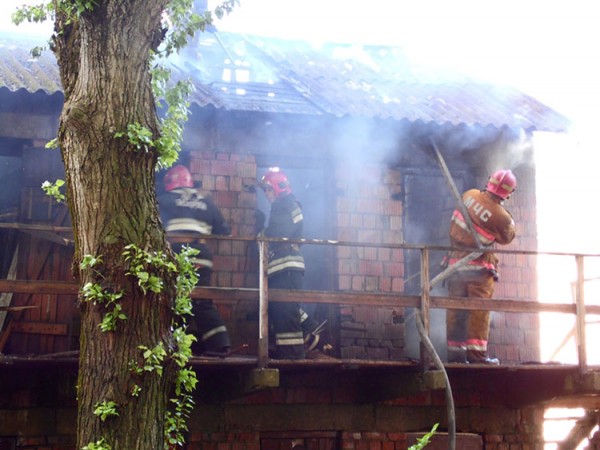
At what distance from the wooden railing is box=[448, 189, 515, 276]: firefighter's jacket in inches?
20.2

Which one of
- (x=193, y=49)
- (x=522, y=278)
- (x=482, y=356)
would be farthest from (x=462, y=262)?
(x=193, y=49)

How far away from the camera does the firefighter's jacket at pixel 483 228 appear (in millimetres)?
9883

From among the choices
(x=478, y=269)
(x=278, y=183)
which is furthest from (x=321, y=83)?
(x=478, y=269)

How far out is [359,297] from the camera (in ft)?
30.0

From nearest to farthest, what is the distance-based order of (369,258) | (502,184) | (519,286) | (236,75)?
(502,184) → (369,258) → (519,286) → (236,75)

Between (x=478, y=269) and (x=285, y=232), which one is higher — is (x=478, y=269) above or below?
below

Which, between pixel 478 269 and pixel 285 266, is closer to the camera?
pixel 285 266

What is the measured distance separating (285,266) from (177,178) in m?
1.33

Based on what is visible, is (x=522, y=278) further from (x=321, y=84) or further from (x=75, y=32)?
(x=75, y=32)

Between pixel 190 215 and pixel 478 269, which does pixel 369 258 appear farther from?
pixel 190 215

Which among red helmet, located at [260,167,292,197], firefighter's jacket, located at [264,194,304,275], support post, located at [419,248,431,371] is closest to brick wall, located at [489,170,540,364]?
support post, located at [419,248,431,371]

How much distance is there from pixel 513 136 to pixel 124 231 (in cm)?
656

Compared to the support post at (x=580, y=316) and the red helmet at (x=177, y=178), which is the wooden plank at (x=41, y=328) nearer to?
the red helmet at (x=177, y=178)

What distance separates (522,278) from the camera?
11.2 metres
